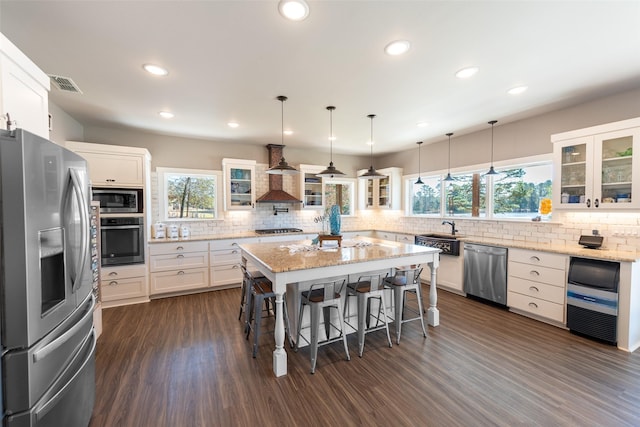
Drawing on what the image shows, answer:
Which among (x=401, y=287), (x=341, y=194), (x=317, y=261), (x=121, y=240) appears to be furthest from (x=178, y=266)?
(x=341, y=194)

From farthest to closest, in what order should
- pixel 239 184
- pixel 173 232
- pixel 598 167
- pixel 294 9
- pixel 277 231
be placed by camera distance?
1. pixel 277 231
2. pixel 239 184
3. pixel 173 232
4. pixel 598 167
5. pixel 294 9

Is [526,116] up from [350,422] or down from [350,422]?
up

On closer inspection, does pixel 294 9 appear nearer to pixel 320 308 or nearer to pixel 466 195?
pixel 320 308

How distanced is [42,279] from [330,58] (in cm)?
235

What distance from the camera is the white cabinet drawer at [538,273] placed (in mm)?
3076

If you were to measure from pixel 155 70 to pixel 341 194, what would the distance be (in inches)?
175

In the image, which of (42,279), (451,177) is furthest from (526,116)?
(42,279)

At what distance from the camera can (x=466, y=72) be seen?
8.08 feet

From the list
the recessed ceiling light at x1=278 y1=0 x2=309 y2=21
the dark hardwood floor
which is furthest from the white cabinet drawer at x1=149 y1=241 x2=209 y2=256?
the recessed ceiling light at x1=278 y1=0 x2=309 y2=21

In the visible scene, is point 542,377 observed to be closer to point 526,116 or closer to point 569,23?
point 569,23

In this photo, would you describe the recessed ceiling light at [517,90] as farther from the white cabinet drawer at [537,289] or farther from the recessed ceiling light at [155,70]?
the recessed ceiling light at [155,70]

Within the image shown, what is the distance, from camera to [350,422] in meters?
1.76

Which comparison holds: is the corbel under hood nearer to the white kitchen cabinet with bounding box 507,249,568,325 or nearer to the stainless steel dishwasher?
the stainless steel dishwasher

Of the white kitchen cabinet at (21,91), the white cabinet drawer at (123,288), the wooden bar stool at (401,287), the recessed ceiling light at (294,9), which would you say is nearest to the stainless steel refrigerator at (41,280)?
the white kitchen cabinet at (21,91)
